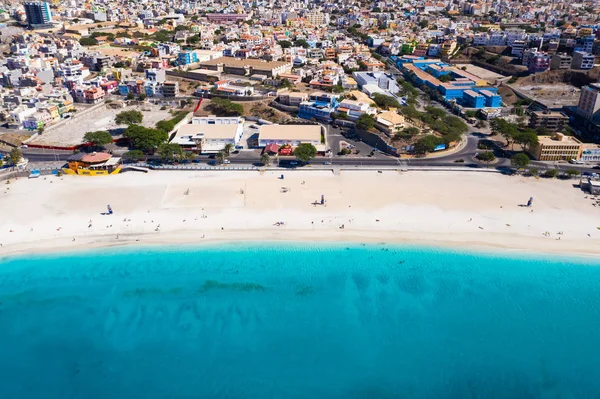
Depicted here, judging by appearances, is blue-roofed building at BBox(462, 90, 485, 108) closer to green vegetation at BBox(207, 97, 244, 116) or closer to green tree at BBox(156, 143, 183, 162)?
green vegetation at BBox(207, 97, 244, 116)

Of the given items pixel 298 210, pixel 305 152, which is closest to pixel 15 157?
pixel 305 152

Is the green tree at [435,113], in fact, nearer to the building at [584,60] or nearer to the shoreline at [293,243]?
the shoreline at [293,243]

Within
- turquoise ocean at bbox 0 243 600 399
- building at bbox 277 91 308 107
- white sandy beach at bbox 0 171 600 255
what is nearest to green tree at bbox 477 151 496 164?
white sandy beach at bbox 0 171 600 255

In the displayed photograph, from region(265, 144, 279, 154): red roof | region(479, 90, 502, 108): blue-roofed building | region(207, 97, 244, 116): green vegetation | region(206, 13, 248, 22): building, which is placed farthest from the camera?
region(206, 13, 248, 22): building

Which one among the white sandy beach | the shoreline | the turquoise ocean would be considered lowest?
the turquoise ocean

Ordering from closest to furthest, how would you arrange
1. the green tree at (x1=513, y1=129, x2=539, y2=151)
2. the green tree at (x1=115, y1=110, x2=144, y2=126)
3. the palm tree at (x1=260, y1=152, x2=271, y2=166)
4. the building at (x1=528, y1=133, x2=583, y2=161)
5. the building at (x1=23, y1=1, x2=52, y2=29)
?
the palm tree at (x1=260, y1=152, x2=271, y2=166)
the building at (x1=528, y1=133, x2=583, y2=161)
the green tree at (x1=513, y1=129, x2=539, y2=151)
the green tree at (x1=115, y1=110, x2=144, y2=126)
the building at (x1=23, y1=1, x2=52, y2=29)

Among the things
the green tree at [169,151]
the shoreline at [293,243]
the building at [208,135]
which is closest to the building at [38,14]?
the building at [208,135]
